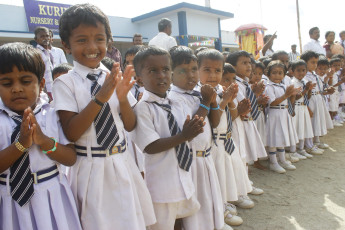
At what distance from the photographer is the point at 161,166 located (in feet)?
6.07

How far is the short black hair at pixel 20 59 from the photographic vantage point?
1.32 metres

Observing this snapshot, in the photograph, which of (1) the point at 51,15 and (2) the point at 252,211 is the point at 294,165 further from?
(1) the point at 51,15

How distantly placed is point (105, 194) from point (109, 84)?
62 centimetres

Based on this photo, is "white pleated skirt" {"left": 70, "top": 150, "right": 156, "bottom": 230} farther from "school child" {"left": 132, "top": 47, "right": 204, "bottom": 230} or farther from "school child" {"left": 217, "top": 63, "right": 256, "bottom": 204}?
"school child" {"left": 217, "top": 63, "right": 256, "bottom": 204}

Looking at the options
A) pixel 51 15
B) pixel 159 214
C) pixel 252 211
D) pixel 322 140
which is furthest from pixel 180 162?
pixel 51 15

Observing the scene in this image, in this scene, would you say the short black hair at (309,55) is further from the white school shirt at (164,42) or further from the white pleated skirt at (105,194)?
the white pleated skirt at (105,194)

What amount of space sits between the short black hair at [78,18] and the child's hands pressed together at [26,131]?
559mm

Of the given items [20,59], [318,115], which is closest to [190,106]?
[20,59]

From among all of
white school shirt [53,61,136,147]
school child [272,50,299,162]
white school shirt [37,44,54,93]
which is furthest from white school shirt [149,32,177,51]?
white school shirt [53,61,136,147]

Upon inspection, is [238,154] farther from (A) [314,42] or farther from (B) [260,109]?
(A) [314,42]

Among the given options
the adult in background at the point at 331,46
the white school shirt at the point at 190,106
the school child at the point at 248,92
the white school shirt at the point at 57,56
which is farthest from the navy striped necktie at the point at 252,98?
the adult in background at the point at 331,46

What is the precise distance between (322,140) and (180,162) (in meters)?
4.79

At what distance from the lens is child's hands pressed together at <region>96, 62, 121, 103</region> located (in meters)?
1.36

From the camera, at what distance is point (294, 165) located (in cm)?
420
